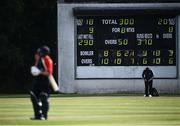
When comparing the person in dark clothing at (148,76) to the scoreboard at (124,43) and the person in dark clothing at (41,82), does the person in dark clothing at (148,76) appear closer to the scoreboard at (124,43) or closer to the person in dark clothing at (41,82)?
the scoreboard at (124,43)

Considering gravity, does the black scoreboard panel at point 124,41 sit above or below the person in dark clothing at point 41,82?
above

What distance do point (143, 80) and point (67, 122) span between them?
26.2 m

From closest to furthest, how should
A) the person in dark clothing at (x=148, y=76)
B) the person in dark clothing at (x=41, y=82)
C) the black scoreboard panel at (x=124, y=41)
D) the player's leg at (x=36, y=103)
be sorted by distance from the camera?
the person in dark clothing at (x=41, y=82) → the player's leg at (x=36, y=103) → the person in dark clothing at (x=148, y=76) → the black scoreboard panel at (x=124, y=41)

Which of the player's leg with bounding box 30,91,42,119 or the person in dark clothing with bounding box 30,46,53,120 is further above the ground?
the person in dark clothing with bounding box 30,46,53,120

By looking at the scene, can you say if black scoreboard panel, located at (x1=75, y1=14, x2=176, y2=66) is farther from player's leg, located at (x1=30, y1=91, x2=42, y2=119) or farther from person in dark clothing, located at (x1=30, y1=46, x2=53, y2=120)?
person in dark clothing, located at (x1=30, y1=46, x2=53, y2=120)

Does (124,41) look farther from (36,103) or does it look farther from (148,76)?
(36,103)

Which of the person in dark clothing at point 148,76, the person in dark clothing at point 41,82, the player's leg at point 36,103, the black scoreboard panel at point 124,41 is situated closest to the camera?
Result: the person in dark clothing at point 41,82

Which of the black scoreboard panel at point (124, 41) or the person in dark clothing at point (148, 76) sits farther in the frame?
the black scoreboard panel at point (124, 41)

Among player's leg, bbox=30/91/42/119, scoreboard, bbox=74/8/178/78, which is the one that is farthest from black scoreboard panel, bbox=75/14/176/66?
player's leg, bbox=30/91/42/119

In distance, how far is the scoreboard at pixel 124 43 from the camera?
139 ft

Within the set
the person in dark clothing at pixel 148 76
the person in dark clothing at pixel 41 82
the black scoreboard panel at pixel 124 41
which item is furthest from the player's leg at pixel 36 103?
the black scoreboard panel at pixel 124 41

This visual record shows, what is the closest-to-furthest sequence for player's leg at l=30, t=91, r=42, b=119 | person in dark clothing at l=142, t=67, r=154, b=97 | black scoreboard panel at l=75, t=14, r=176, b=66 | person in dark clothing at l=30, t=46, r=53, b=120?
person in dark clothing at l=30, t=46, r=53, b=120 < player's leg at l=30, t=91, r=42, b=119 < person in dark clothing at l=142, t=67, r=154, b=97 < black scoreboard panel at l=75, t=14, r=176, b=66

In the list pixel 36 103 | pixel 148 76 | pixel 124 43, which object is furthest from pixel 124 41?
pixel 36 103

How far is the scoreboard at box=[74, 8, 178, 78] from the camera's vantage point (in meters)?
42.4
